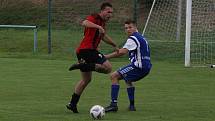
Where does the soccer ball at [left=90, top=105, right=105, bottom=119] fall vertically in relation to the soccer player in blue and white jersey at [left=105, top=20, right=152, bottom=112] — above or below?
below

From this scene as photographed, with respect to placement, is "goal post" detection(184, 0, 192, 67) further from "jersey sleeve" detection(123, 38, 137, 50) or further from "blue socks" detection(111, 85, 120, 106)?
"blue socks" detection(111, 85, 120, 106)

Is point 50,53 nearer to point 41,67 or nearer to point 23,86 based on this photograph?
point 41,67

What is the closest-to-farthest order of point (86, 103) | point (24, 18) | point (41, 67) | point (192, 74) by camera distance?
point (86, 103) < point (192, 74) < point (41, 67) < point (24, 18)

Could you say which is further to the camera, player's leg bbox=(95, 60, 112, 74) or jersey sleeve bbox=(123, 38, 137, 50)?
jersey sleeve bbox=(123, 38, 137, 50)

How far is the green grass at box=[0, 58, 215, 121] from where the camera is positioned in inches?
441

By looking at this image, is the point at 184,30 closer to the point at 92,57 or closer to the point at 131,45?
the point at 131,45

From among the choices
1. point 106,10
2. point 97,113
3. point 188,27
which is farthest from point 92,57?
point 188,27

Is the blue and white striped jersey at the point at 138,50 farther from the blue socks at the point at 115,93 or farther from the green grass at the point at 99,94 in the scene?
the green grass at the point at 99,94

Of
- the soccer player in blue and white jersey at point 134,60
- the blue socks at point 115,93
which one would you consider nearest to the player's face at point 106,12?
the soccer player in blue and white jersey at point 134,60

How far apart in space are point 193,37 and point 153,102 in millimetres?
10884

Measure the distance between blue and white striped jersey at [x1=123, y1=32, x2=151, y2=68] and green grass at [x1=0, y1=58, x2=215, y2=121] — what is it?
0.87 metres

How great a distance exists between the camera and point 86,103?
1303 cm

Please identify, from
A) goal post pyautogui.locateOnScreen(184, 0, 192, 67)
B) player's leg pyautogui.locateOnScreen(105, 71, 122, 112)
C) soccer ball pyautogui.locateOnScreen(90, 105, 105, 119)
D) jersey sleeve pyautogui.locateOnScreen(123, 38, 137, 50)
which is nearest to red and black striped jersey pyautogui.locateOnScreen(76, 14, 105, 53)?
jersey sleeve pyautogui.locateOnScreen(123, 38, 137, 50)

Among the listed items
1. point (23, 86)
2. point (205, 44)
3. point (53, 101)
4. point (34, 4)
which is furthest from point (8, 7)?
point (53, 101)
